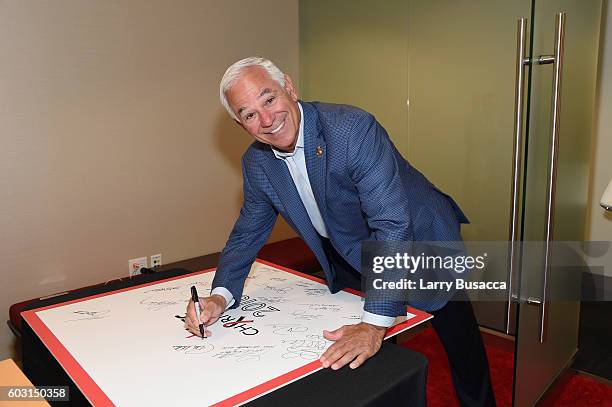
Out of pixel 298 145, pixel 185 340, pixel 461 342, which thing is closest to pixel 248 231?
pixel 298 145

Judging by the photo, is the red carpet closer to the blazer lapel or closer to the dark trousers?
the dark trousers

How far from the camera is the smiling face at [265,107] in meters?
1.30

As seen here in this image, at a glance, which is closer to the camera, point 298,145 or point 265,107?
point 265,107

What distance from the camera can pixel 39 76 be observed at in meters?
2.46

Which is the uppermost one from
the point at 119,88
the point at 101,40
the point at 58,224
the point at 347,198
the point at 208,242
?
the point at 101,40

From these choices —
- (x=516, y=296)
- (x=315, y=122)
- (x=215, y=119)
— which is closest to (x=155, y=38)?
(x=215, y=119)

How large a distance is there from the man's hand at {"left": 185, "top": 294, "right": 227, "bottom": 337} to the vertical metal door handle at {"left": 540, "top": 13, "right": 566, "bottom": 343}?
109 cm

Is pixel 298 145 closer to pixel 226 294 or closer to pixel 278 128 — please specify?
pixel 278 128

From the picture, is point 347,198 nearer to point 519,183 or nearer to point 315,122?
point 315,122

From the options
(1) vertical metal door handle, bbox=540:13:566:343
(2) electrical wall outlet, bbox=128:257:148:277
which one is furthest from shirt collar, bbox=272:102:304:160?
(2) electrical wall outlet, bbox=128:257:148:277

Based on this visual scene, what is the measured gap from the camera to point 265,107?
4.32 feet

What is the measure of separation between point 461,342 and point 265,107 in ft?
3.25

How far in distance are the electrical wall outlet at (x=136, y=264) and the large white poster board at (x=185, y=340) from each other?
4.25 feet

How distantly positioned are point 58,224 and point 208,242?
906mm
